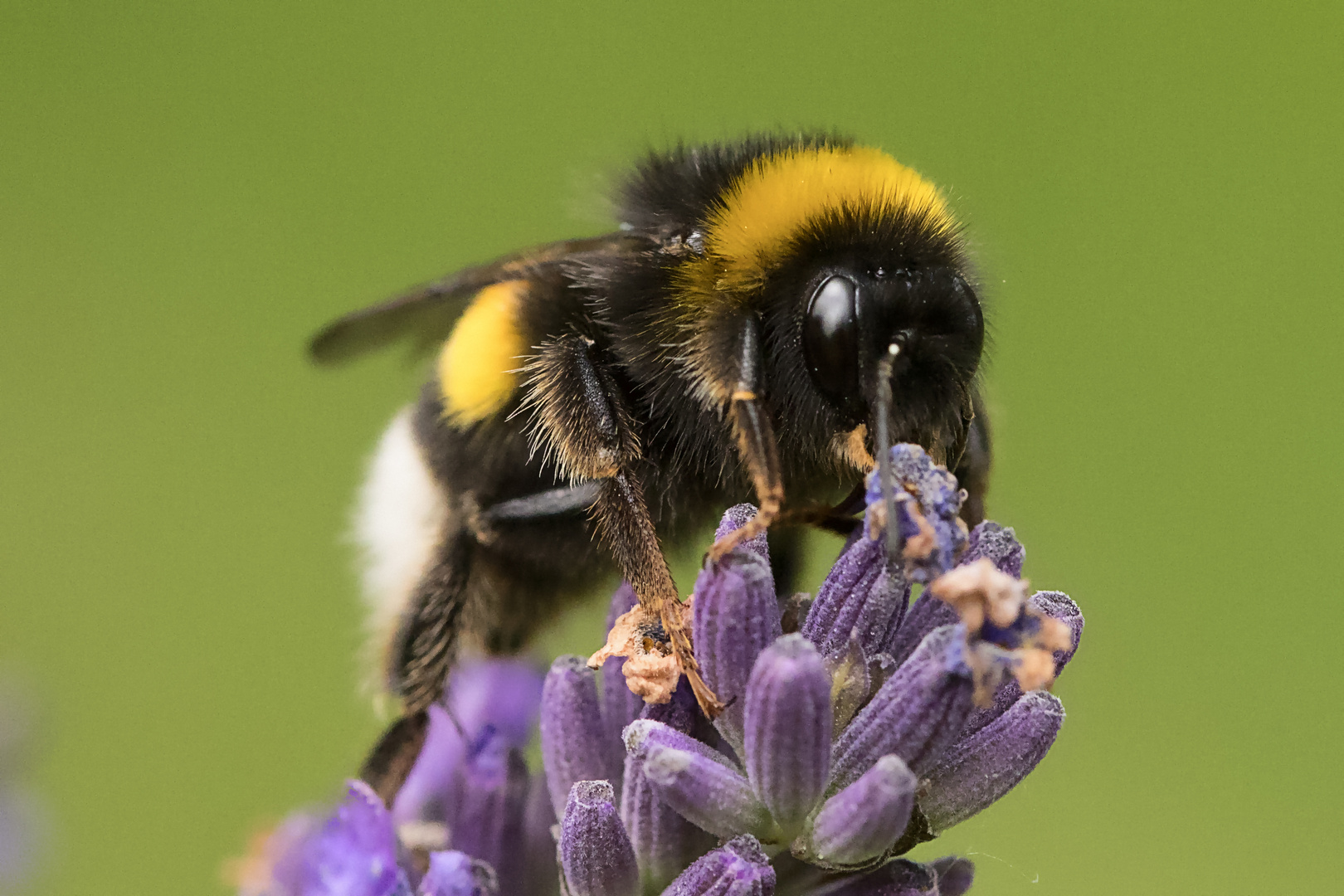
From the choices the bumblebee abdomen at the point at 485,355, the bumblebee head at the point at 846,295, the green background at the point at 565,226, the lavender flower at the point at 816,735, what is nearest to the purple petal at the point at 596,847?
the lavender flower at the point at 816,735

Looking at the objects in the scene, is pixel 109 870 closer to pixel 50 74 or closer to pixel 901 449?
pixel 50 74

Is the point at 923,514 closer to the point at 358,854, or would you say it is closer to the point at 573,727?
the point at 573,727

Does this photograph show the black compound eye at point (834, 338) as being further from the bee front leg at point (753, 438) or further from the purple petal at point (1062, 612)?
the purple petal at point (1062, 612)

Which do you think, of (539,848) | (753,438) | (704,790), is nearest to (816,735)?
(704,790)

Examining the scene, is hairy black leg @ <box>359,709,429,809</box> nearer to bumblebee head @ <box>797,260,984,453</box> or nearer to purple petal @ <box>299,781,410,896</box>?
purple petal @ <box>299,781,410,896</box>

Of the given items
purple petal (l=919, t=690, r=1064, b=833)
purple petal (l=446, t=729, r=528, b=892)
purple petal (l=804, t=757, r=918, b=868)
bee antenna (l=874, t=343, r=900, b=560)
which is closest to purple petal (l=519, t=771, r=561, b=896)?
purple petal (l=446, t=729, r=528, b=892)
